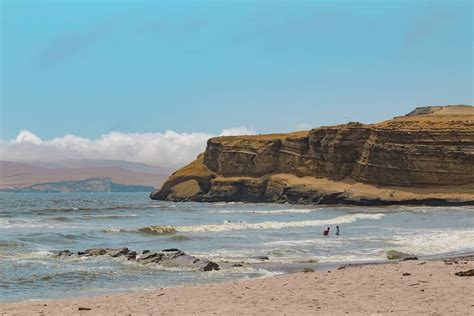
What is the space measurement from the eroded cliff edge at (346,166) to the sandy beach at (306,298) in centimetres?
7378

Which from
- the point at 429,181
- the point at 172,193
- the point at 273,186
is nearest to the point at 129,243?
the point at 429,181

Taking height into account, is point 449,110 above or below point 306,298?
above

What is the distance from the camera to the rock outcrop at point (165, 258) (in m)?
24.2

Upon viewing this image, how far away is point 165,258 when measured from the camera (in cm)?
2614

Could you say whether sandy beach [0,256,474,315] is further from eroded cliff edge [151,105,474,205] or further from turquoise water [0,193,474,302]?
eroded cliff edge [151,105,474,205]

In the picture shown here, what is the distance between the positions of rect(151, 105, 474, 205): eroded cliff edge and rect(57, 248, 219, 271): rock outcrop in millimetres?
68873

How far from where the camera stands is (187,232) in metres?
46.6

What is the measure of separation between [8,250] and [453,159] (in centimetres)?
7750

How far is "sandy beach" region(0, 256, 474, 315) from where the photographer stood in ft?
43.6

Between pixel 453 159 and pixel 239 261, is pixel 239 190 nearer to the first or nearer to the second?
pixel 453 159

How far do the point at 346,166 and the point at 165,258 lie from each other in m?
87.1

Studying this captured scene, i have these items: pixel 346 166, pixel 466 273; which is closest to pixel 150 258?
pixel 466 273

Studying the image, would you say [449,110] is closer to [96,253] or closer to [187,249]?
[187,249]

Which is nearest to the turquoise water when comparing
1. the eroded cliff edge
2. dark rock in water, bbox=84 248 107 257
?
dark rock in water, bbox=84 248 107 257
